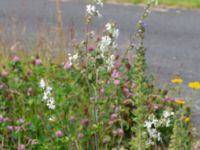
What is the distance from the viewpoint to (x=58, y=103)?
16.9 ft

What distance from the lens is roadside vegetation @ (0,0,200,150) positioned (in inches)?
174

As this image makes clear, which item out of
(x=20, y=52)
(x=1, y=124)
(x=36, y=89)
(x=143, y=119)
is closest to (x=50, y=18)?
Answer: (x=20, y=52)

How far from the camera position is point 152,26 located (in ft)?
33.3

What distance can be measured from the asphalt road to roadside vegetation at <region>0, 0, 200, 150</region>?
3.66ft

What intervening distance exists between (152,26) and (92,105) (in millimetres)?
5345

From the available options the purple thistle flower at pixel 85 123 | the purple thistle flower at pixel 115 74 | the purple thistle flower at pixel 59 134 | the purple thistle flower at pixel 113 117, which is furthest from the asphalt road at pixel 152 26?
the purple thistle flower at pixel 59 134

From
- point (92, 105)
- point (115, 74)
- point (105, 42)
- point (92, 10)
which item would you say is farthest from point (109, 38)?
point (115, 74)

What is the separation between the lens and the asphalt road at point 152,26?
312 inches

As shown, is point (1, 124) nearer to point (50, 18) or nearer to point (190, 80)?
point (190, 80)

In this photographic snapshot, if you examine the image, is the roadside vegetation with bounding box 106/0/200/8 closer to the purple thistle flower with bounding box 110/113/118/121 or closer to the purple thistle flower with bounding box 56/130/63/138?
the purple thistle flower with bounding box 110/113/118/121

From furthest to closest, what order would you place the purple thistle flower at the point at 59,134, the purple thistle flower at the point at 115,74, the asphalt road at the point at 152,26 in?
the asphalt road at the point at 152,26 < the purple thistle flower at the point at 115,74 < the purple thistle flower at the point at 59,134

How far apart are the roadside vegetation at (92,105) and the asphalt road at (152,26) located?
1116mm

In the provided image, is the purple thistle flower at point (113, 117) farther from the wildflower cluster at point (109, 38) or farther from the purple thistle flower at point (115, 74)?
the wildflower cluster at point (109, 38)

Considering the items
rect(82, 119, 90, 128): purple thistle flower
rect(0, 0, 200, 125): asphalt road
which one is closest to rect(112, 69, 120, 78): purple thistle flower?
rect(82, 119, 90, 128): purple thistle flower
